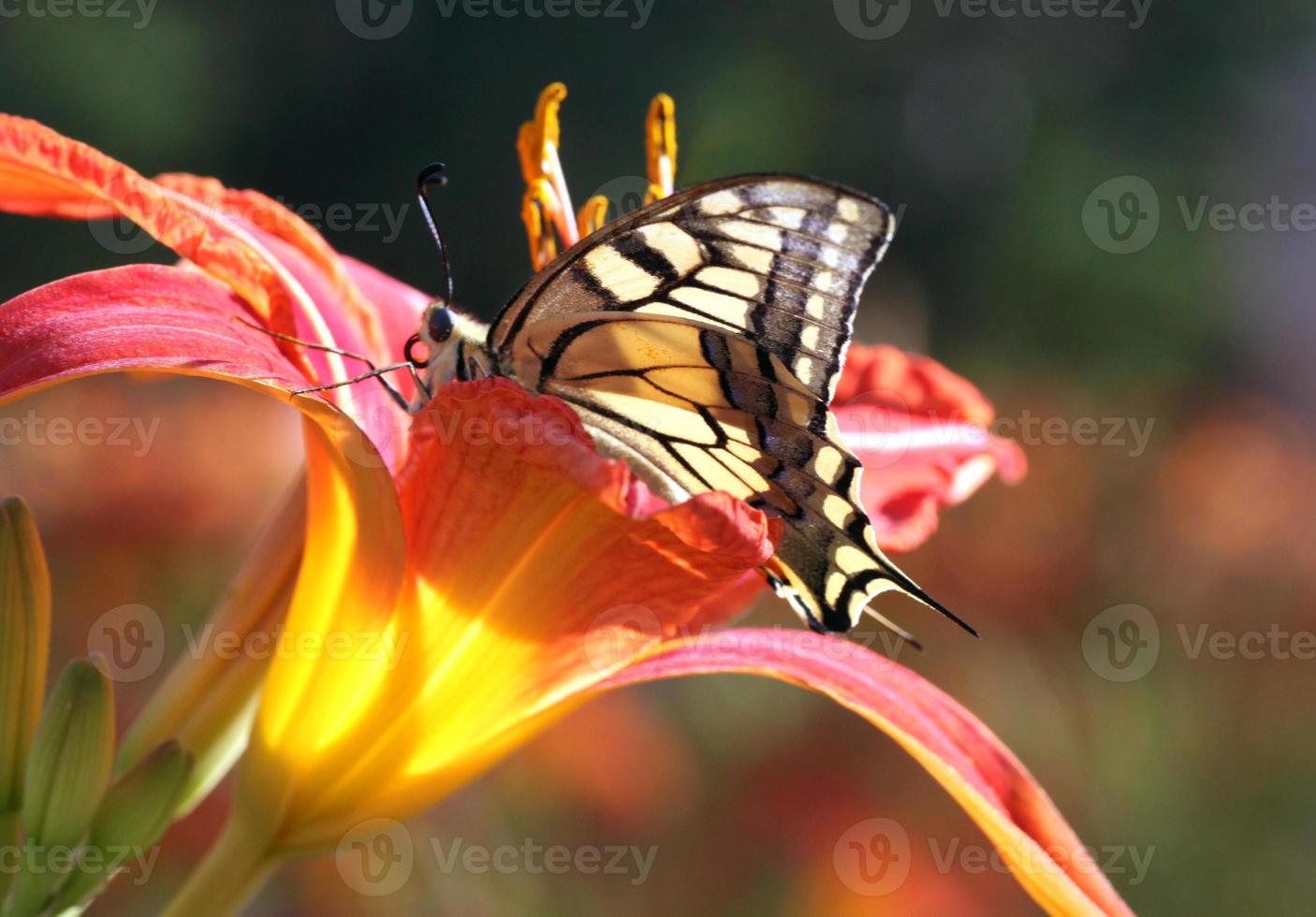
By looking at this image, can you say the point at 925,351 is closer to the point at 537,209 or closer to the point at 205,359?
the point at 537,209

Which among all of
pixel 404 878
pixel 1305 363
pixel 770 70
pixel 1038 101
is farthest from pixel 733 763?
pixel 1305 363

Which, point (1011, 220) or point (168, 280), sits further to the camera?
point (1011, 220)

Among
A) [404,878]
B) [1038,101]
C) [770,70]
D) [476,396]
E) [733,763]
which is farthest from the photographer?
[1038,101]

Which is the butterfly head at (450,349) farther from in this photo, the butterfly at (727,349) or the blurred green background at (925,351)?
the blurred green background at (925,351)

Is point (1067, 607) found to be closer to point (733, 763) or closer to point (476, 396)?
point (733, 763)

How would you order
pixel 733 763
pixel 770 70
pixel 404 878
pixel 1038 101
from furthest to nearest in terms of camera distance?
pixel 1038 101 → pixel 770 70 → pixel 733 763 → pixel 404 878

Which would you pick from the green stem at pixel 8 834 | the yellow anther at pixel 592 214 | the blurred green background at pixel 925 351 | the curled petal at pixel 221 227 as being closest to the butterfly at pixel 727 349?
the curled petal at pixel 221 227

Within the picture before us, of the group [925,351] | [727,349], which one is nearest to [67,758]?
[727,349]
